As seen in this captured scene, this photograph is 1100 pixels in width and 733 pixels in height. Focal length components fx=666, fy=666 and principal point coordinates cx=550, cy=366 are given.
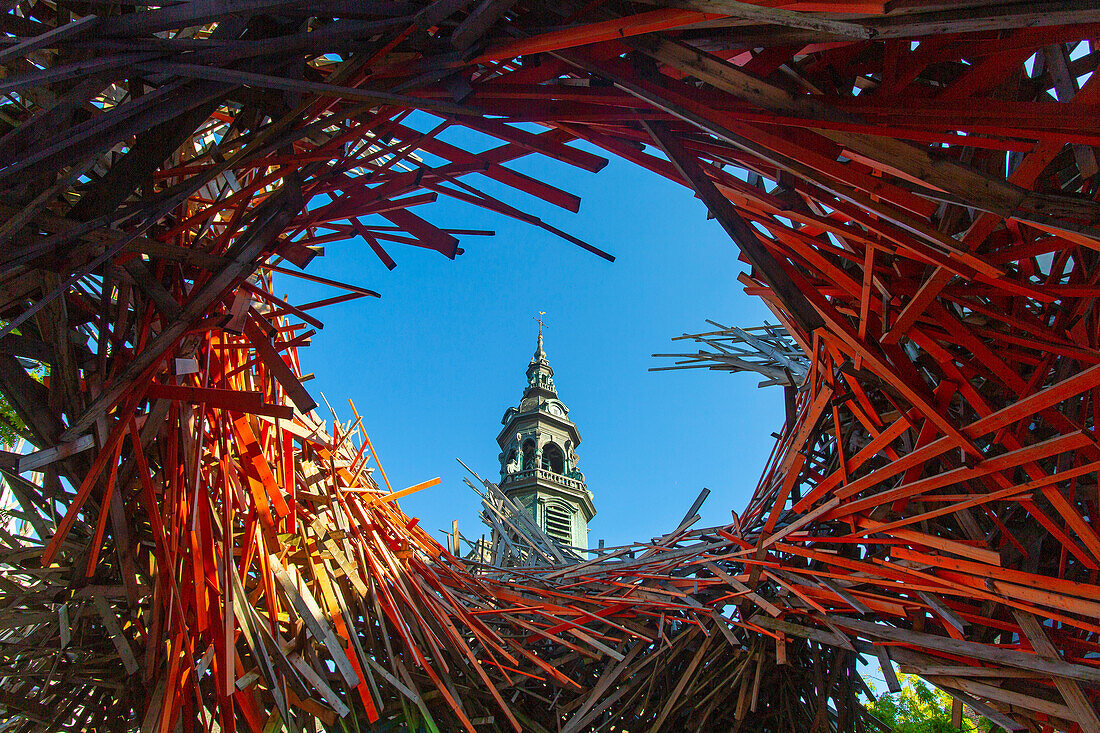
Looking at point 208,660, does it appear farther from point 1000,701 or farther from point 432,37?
point 1000,701

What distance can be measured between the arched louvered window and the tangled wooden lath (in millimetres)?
20540

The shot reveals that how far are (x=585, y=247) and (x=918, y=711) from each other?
524 inches

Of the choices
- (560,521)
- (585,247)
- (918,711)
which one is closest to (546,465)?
(560,521)

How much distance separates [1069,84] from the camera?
2.38m

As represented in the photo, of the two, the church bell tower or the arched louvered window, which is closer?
the arched louvered window

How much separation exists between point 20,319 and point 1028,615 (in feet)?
14.1

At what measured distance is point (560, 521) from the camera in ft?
86.6

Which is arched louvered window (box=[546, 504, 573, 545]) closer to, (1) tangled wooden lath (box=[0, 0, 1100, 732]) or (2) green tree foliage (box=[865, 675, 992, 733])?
(2) green tree foliage (box=[865, 675, 992, 733])

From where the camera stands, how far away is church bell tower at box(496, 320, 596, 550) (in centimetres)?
2673

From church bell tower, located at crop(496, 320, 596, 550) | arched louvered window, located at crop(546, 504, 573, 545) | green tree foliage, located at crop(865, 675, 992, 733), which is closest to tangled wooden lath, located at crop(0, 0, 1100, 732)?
green tree foliage, located at crop(865, 675, 992, 733)

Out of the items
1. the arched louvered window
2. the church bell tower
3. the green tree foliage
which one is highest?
the church bell tower

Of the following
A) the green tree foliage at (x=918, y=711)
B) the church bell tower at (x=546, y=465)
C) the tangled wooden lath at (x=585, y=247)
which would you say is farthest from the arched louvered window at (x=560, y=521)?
the tangled wooden lath at (x=585, y=247)

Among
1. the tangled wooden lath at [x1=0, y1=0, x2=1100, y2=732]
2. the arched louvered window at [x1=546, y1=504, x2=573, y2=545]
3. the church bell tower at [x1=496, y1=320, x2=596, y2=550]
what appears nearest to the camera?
the tangled wooden lath at [x1=0, y1=0, x2=1100, y2=732]

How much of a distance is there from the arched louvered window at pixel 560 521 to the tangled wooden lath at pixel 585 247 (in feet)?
67.4
